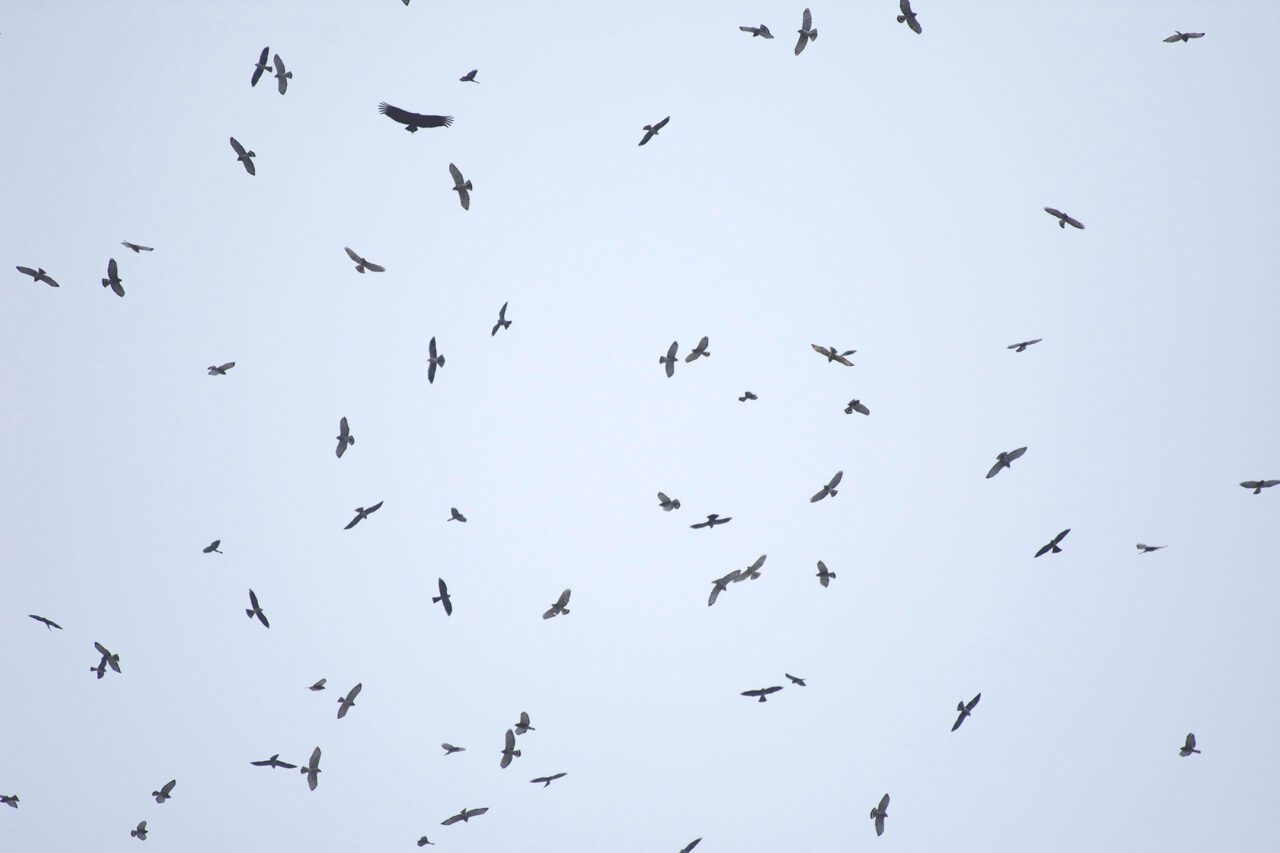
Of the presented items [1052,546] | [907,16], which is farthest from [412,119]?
[1052,546]

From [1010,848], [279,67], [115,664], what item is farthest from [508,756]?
[1010,848]

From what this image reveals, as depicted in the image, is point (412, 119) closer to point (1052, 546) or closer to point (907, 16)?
point (907, 16)

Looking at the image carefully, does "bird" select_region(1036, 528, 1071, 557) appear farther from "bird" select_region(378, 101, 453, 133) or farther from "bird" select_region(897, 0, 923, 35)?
"bird" select_region(378, 101, 453, 133)

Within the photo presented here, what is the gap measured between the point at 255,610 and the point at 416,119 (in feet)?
58.7

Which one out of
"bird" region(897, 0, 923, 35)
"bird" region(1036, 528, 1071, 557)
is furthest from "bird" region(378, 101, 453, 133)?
"bird" region(1036, 528, 1071, 557)

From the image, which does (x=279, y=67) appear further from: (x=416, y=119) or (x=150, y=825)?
(x=150, y=825)

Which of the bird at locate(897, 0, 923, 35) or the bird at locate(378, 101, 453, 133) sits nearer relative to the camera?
the bird at locate(378, 101, 453, 133)

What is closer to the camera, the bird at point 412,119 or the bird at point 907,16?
the bird at point 412,119

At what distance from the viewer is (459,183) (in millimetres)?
40750

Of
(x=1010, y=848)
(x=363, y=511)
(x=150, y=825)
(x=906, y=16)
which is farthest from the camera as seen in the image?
(x=1010, y=848)

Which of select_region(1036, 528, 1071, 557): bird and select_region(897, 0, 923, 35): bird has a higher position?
select_region(897, 0, 923, 35): bird

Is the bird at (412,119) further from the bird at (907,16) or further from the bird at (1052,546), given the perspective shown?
the bird at (1052,546)

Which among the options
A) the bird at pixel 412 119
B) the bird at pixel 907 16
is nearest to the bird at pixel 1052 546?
the bird at pixel 907 16

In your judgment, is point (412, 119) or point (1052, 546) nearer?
point (412, 119)
